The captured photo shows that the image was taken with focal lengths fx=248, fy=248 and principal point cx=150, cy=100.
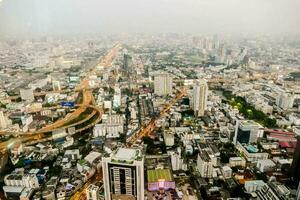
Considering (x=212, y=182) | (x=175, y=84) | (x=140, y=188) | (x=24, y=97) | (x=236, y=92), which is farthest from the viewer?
(x=175, y=84)

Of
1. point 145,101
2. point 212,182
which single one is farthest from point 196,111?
point 212,182

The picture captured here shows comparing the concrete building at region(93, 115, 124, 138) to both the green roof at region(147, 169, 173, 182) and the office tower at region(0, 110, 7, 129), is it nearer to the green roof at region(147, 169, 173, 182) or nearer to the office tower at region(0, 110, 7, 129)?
the green roof at region(147, 169, 173, 182)

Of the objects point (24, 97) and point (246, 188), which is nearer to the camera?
point (246, 188)

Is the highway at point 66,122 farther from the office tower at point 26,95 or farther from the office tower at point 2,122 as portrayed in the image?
the office tower at point 26,95

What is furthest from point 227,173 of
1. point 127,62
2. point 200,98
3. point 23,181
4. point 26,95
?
point 127,62

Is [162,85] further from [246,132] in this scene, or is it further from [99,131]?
[246,132]

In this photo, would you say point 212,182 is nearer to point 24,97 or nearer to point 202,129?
point 202,129

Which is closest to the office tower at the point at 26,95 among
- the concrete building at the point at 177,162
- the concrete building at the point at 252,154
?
the concrete building at the point at 177,162
